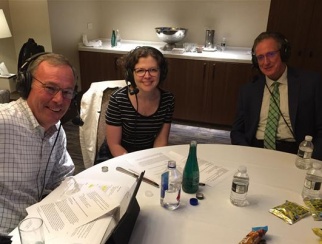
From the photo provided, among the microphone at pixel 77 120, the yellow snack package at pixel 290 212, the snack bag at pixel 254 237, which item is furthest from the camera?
the microphone at pixel 77 120

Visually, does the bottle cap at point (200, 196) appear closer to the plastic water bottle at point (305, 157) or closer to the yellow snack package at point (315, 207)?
the yellow snack package at point (315, 207)

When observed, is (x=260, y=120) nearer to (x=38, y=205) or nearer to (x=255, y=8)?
(x=38, y=205)

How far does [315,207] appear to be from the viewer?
1.11m

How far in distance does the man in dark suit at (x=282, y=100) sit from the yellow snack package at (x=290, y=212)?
2.46 feet

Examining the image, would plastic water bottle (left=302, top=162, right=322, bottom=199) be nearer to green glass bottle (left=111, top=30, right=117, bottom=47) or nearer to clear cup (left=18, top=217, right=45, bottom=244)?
clear cup (left=18, top=217, right=45, bottom=244)

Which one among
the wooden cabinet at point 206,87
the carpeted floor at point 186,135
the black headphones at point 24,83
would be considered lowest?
the carpeted floor at point 186,135

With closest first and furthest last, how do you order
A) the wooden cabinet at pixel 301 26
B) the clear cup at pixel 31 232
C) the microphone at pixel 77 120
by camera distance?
1. the clear cup at pixel 31 232
2. the microphone at pixel 77 120
3. the wooden cabinet at pixel 301 26

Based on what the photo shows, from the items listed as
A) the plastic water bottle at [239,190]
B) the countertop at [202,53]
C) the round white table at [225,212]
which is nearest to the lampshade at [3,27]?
the countertop at [202,53]

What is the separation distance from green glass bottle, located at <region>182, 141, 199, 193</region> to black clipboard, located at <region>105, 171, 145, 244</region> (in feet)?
0.86

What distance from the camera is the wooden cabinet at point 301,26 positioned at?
302cm

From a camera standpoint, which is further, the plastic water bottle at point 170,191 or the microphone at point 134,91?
the microphone at point 134,91

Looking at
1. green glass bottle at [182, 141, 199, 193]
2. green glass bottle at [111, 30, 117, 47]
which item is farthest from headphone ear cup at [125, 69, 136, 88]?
green glass bottle at [111, 30, 117, 47]

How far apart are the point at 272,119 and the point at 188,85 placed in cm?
178

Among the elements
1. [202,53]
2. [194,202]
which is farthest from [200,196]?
[202,53]
